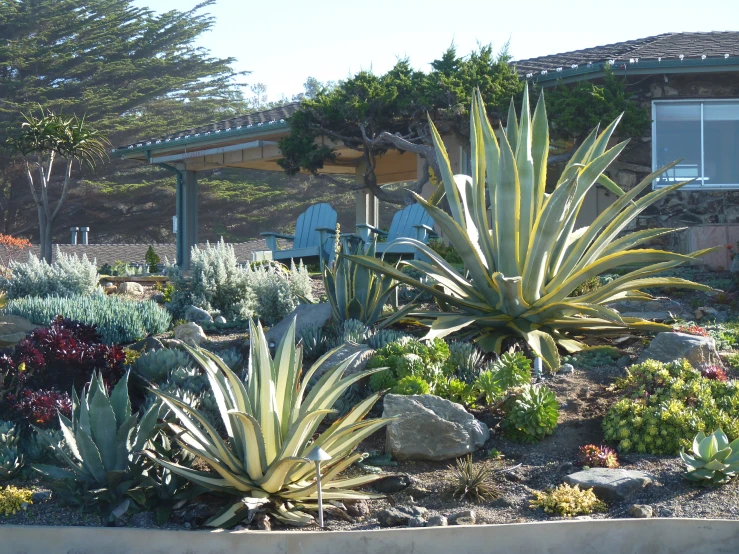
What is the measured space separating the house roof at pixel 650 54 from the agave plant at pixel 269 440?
→ 845 cm

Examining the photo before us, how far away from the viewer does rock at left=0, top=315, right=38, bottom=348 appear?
24.1 ft

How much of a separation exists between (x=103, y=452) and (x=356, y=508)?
1407 millimetres

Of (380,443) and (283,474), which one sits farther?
(380,443)

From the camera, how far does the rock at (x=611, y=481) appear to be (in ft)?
14.7

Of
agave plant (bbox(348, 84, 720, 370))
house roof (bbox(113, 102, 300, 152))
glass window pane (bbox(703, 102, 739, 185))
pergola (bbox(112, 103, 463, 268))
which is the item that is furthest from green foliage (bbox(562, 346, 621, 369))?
house roof (bbox(113, 102, 300, 152))

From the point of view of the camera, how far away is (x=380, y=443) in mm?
5340

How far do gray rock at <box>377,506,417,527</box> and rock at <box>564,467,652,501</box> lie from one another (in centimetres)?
92

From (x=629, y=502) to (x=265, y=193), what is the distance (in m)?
31.4

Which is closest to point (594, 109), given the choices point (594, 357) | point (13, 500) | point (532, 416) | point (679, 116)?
point (679, 116)

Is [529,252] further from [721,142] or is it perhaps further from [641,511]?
[721,142]

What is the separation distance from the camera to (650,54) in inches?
471

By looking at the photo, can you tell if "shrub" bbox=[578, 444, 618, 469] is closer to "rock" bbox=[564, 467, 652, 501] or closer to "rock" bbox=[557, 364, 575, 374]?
"rock" bbox=[564, 467, 652, 501]

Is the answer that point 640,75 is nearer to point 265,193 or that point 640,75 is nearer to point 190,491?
point 190,491

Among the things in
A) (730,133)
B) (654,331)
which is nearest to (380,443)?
(654,331)
